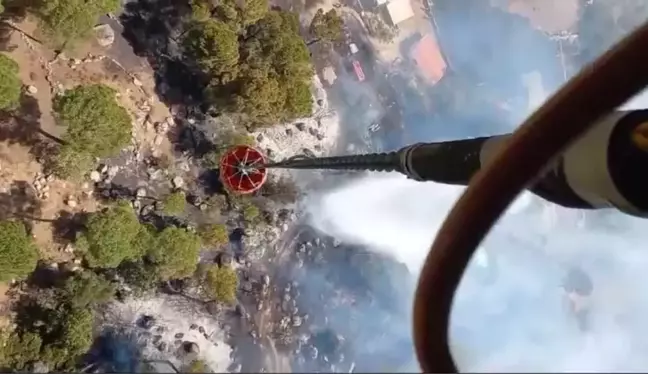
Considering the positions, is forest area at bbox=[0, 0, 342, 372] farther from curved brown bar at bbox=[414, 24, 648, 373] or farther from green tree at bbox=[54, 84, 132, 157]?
curved brown bar at bbox=[414, 24, 648, 373]

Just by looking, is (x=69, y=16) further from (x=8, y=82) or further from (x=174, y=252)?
(x=174, y=252)

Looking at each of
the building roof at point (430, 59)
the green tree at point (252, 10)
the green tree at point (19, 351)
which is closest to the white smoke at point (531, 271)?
the building roof at point (430, 59)

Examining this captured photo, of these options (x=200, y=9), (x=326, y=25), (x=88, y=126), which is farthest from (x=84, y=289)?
(x=326, y=25)

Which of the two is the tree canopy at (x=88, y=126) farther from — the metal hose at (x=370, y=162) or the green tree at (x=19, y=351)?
the metal hose at (x=370, y=162)

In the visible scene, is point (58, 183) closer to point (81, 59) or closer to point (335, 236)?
point (81, 59)

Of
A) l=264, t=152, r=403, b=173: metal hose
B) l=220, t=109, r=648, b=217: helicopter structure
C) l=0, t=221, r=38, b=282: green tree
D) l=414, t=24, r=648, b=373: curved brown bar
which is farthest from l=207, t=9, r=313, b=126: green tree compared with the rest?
l=414, t=24, r=648, b=373: curved brown bar

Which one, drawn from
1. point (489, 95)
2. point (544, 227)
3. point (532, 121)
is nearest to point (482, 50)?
point (489, 95)
